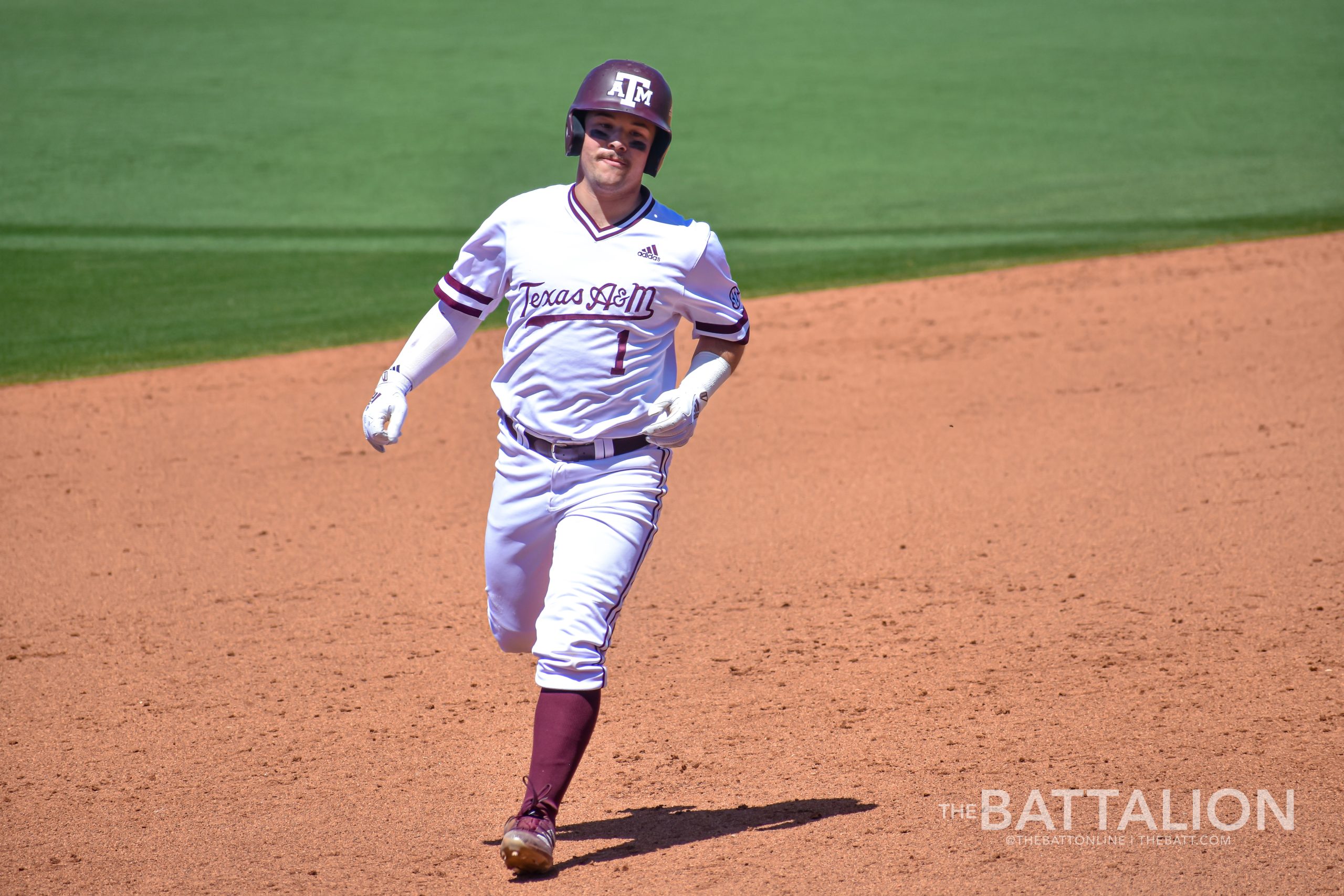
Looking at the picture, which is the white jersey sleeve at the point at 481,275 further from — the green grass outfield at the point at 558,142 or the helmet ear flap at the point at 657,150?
the green grass outfield at the point at 558,142

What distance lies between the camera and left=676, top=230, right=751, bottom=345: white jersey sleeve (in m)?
3.93

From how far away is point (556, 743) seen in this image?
3.64 meters

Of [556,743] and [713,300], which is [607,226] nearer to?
[713,300]

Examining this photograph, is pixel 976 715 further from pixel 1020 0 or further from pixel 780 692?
pixel 1020 0

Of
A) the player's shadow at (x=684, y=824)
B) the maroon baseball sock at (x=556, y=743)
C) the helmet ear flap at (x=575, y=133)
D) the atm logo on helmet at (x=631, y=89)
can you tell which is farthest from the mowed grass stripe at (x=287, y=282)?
the maroon baseball sock at (x=556, y=743)

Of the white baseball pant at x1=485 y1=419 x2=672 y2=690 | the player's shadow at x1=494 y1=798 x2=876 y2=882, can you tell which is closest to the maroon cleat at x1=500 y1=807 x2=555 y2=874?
the player's shadow at x1=494 y1=798 x2=876 y2=882

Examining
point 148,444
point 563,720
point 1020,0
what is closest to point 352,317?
point 148,444

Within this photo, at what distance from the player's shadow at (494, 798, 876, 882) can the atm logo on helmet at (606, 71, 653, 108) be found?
2042 mm

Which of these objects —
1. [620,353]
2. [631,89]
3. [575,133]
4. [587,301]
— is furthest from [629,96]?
[620,353]

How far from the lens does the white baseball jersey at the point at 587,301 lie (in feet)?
12.5

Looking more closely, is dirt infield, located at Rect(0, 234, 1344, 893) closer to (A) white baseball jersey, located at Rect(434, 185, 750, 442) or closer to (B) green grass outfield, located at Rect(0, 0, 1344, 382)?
(A) white baseball jersey, located at Rect(434, 185, 750, 442)

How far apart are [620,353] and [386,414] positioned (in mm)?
700

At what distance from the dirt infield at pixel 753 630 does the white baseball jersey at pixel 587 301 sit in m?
1.22

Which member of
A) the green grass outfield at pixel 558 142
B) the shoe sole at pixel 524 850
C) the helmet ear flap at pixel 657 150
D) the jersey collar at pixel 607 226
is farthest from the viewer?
the green grass outfield at pixel 558 142
